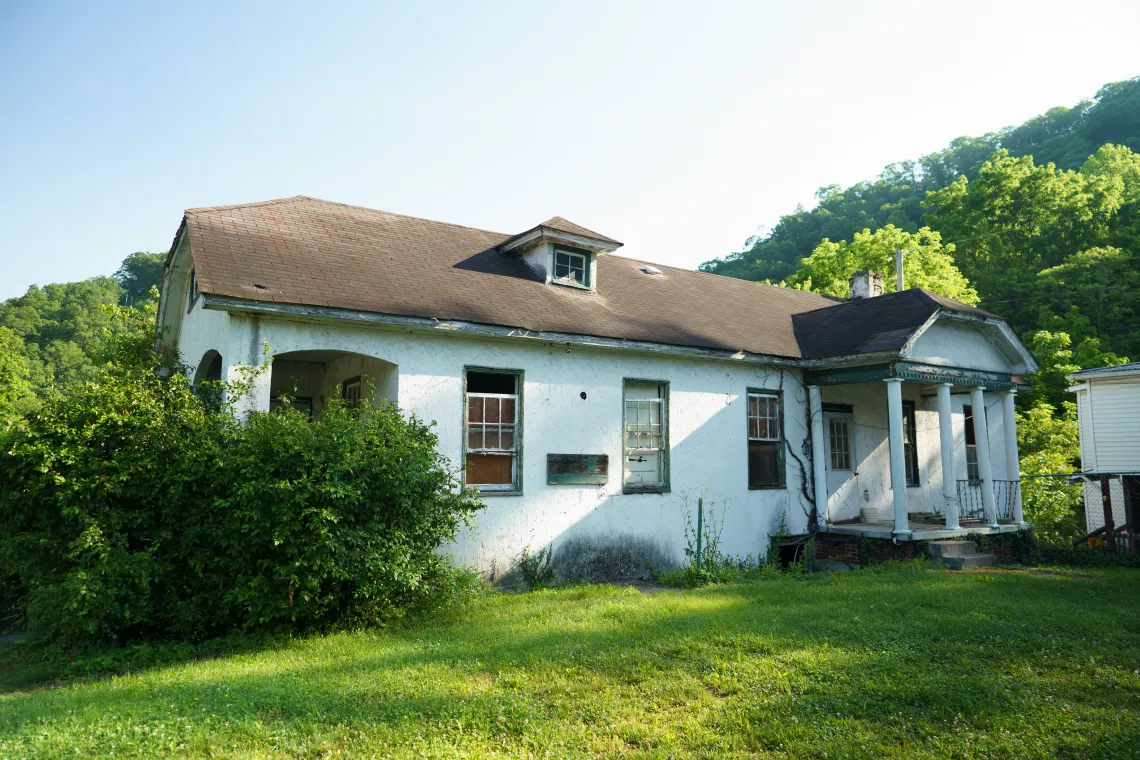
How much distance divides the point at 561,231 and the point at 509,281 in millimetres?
1380

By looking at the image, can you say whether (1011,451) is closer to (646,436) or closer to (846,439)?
(846,439)

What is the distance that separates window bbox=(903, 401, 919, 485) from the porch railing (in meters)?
1.05

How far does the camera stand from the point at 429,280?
11.8m

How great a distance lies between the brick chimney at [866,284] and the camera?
19875mm

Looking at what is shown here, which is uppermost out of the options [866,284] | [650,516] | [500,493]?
[866,284]

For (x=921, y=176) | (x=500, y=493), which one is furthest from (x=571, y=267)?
(x=921, y=176)

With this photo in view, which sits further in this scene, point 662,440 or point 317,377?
point 317,377

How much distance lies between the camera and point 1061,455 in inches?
926

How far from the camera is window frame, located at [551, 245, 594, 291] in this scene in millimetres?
13758

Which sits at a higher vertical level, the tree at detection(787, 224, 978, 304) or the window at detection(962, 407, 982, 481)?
the tree at detection(787, 224, 978, 304)

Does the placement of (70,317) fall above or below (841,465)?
above

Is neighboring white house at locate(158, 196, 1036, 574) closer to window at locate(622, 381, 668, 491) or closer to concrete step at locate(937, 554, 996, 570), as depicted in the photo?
window at locate(622, 381, 668, 491)

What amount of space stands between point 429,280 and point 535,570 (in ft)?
15.9

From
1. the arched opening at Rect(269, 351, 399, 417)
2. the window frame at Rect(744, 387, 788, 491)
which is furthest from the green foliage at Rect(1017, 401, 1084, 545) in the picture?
the arched opening at Rect(269, 351, 399, 417)
